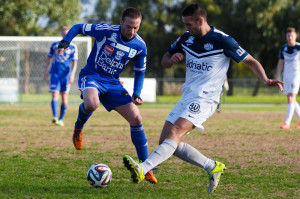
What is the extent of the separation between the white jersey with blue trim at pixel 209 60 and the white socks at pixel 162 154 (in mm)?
543

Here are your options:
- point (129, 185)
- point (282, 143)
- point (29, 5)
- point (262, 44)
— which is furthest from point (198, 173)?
point (262, 44)

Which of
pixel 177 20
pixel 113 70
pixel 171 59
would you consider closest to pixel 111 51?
pixel 113 70

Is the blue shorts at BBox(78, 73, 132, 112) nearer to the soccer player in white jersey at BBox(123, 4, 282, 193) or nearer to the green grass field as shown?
the green grass field

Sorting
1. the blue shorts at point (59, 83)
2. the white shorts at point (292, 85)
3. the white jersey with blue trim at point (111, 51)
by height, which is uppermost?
the white jersey with blue trim at point (111, 51)

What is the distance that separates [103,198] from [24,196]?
2.46 feet

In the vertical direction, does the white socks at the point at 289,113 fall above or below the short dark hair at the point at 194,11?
below

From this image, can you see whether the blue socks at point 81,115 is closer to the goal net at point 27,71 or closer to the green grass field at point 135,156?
the green grass field at point 135,156

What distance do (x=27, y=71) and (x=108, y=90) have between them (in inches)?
934

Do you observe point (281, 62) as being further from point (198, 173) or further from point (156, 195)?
point (156, 195)

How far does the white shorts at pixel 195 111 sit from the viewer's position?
4539 millimetres

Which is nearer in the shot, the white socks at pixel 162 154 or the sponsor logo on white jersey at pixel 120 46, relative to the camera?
the white socks at pixel 162 154

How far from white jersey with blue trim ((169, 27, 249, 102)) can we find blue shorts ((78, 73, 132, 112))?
1.27m

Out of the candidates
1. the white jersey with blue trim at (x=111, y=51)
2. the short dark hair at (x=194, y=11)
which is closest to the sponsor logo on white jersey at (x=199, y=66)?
the short dark hair at (x=194, y=11)

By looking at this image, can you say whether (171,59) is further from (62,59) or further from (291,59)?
(62,59)
